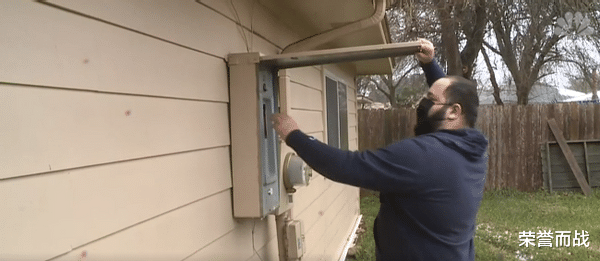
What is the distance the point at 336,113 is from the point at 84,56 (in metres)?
4.29

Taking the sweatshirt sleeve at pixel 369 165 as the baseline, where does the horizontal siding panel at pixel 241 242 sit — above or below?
below

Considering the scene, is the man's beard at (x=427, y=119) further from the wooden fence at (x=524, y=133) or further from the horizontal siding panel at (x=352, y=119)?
the wooden fence at (x=524, y=133)

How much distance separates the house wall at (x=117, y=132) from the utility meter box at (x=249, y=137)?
0.18 ft

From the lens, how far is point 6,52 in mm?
1000

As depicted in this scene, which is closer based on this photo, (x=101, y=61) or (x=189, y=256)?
(x=101, y=61)

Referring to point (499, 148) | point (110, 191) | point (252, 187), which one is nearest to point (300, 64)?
point (252, 187)

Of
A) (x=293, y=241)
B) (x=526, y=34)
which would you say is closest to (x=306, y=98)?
(x=293, y=241)

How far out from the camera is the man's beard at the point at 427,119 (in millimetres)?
2121

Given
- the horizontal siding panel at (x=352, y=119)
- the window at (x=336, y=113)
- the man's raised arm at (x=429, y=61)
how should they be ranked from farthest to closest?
the horizontal siding panel at (x=352, y=119)
the window at (x=336, y=113)
the man's raised arm at (x=429, y=61)

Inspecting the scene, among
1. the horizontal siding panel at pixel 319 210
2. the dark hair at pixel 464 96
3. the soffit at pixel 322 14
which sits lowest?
the horizontal siding panel at pixel 319 210

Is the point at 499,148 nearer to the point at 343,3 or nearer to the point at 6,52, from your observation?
the point at 343,3

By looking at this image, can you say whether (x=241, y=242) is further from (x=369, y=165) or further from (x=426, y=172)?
(x=426, y=172)

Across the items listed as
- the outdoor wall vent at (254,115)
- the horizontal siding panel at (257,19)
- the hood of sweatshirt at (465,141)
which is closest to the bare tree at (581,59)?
the horizontal siding panel at (257,19)

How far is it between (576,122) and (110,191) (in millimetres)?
10352
